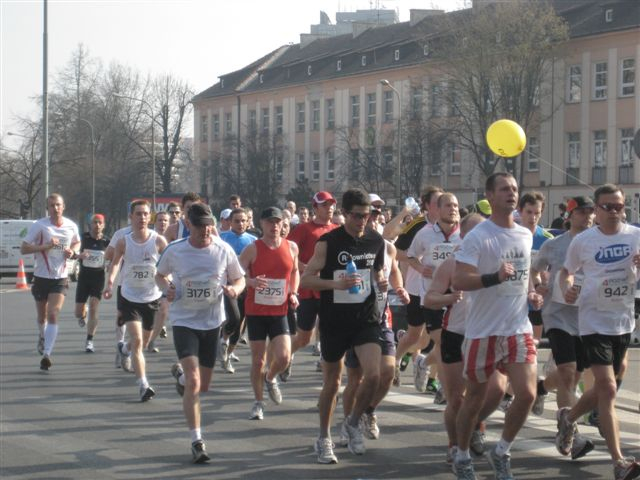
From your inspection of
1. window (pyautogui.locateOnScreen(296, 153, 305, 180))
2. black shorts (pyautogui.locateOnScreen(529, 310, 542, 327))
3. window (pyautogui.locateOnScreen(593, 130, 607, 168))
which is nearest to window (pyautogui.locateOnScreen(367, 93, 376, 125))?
window (pyautogui.locateOnScreen(296, 153, 305, 180))

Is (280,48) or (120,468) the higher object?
(280,48)

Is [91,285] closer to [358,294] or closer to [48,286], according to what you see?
[48,286]

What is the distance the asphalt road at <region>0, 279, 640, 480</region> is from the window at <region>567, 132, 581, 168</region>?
4440 cm

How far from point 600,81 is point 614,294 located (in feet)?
163

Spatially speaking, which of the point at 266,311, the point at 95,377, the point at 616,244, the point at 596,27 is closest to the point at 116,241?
the point at 95,377

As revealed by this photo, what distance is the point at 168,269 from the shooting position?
9.68 meters

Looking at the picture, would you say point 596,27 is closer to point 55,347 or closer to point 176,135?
point 176,135

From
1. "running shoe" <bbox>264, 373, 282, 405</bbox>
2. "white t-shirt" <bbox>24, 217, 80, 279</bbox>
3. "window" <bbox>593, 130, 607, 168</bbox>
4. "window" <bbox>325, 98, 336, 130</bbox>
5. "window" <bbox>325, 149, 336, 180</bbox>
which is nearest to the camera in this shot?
"running shoe" <bbox>264, 373, 282, 405</bbox>

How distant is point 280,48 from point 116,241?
79.1m

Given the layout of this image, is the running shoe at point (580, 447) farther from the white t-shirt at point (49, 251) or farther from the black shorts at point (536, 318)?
the white t-shirt at point (49, 251)

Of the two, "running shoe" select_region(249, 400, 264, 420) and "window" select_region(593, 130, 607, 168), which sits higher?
"window" select_region(593, 130, 607, 168)

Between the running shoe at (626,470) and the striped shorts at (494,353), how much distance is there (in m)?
0.88

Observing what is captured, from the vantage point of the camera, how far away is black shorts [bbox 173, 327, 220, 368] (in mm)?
9391

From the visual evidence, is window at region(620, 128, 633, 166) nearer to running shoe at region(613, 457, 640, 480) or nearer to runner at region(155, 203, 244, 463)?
runner at region(155, 203, 244, 463)
